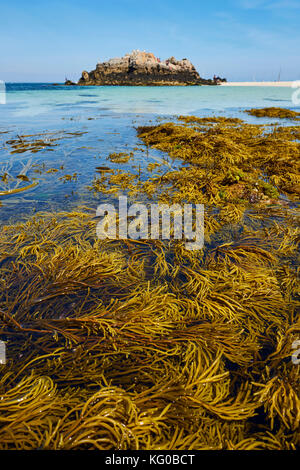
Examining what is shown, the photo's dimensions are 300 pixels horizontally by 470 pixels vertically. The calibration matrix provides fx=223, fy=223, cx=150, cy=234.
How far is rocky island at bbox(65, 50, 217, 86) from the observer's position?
87188 mm

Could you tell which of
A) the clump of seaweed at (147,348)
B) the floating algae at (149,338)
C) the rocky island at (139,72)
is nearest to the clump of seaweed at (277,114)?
the floating algae at (149,338)

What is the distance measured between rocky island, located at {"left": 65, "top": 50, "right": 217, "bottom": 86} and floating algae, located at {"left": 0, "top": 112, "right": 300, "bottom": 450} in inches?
3862

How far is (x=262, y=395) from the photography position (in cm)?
151

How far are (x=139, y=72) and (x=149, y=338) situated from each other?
11038 centimetres

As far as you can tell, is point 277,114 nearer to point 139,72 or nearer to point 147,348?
point 147,348

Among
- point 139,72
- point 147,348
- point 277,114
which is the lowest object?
point 147,348

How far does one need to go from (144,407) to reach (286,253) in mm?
2528

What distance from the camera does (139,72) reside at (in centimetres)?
8994

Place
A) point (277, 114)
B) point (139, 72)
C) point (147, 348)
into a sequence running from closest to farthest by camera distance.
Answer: point (147, 348)
point (277, 114)
point (139, 72)

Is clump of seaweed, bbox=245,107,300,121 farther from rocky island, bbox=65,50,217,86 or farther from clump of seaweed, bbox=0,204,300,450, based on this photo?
rocky island, bbox=65,50,217,86

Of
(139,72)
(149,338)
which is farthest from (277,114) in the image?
(139,72)

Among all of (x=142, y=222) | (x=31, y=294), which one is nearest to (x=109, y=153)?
(x=142, y=222)

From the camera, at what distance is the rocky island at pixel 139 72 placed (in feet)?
286

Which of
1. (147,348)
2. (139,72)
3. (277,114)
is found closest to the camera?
(147,348)
